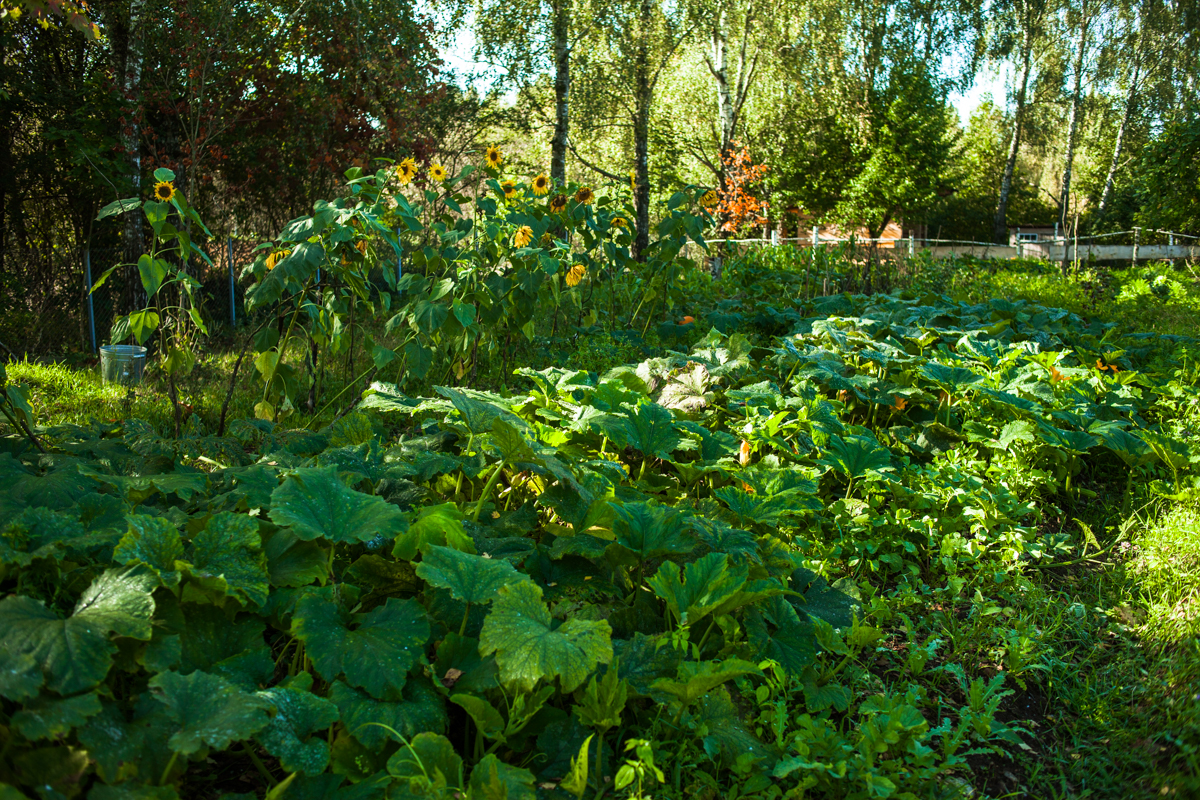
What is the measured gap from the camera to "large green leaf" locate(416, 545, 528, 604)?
1.41 m

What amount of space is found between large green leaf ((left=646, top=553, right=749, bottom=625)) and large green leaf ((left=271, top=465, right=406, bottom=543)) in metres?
0.55

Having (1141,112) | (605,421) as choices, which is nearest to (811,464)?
(605,421)

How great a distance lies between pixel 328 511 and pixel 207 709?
Answer: 0.47 metres

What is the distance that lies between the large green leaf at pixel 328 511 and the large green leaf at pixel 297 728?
290 millimetres

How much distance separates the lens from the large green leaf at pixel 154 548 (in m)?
1.25

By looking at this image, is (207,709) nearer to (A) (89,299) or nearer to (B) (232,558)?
(B) (232,558)

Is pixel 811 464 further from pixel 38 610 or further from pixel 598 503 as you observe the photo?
pixel 38 610

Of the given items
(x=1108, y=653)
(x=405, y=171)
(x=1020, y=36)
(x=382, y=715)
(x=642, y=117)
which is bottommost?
(x=1108, y=653)

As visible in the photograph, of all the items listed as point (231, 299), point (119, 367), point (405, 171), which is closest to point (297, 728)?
point (405, 171)

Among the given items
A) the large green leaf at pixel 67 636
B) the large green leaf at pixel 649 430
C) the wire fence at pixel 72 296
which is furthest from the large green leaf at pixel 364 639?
the wire fence at pixel 72 296

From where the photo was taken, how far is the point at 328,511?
1513 mm

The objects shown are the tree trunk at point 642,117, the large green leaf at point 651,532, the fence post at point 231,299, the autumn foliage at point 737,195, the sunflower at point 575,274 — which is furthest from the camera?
the autumn foliage at point 737,195

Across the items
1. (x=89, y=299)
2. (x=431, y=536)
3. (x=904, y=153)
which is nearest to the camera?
(x=431, y=536)

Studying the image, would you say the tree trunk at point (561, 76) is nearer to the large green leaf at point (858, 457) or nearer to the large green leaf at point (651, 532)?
the large green leaf at point (858, 457)
